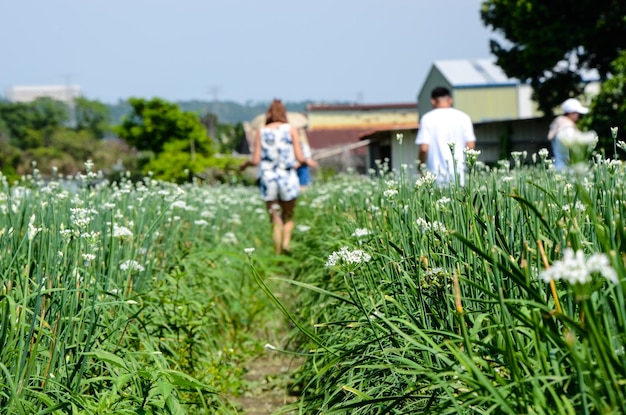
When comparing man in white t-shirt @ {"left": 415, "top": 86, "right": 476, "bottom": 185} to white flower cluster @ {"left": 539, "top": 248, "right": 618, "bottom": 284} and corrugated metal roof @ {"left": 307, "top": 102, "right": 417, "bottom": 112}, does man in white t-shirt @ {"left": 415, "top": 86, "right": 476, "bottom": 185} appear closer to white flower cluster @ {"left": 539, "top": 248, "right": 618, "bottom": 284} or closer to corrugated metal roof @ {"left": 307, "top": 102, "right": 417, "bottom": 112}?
white flower cluster @ {"left": 539, "top": 248, "right": 618, "bottom": 284}

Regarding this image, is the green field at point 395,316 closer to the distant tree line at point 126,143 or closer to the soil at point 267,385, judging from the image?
the soil at point 267,385

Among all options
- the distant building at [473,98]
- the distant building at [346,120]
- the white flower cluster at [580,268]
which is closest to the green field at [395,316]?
the white flower cluster at [580,268]

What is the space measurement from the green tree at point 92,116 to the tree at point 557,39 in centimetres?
10793

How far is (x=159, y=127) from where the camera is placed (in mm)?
54750

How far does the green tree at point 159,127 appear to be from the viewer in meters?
54.7

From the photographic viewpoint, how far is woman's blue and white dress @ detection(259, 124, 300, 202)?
9609 millimetres

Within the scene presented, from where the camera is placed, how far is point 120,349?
11.0 ft

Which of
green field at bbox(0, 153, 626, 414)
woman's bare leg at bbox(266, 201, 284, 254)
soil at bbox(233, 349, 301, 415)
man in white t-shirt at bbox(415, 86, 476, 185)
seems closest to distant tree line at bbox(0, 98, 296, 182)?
woman's bare leg at bbox(266, 201, 284, 254)

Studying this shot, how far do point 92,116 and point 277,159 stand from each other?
5726 inches

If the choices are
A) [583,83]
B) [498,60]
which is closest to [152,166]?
[498,60]

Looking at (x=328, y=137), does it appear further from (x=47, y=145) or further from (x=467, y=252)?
(x=467, y=252)

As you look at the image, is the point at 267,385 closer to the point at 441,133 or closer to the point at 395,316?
the point at 395,316

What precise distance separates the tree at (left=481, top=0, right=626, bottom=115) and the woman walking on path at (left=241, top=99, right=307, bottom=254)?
74.6ft

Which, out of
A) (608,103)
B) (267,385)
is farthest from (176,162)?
(267,385)
